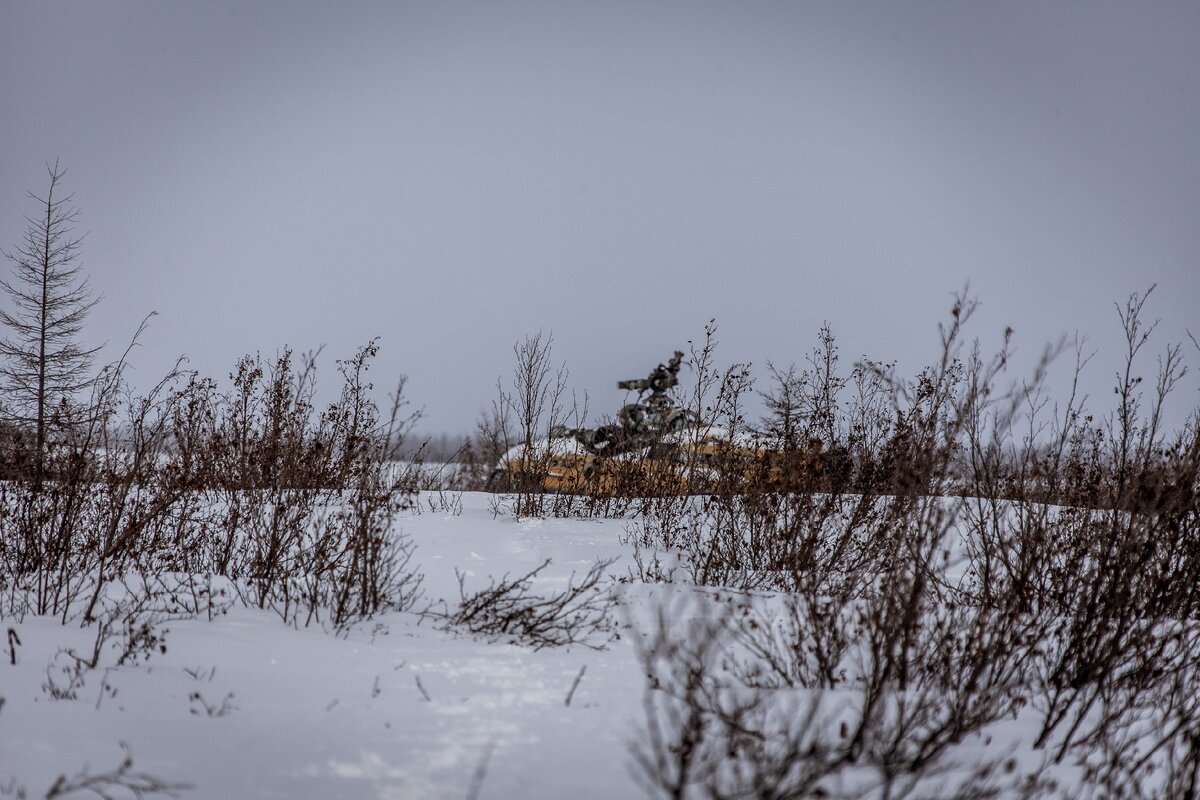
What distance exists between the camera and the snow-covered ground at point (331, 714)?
2.57m

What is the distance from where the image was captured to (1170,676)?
3615mm

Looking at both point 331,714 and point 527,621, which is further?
point 527,621

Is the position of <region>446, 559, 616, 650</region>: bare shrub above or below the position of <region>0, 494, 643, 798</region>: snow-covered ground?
above

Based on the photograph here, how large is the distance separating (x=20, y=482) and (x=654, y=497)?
6.66 metres

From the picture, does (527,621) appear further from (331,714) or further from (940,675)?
(940,675)

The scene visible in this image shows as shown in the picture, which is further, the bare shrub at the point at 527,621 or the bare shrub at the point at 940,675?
the bare shrub at the point at 527,621

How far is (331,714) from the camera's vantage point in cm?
301

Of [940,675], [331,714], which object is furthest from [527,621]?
[940,675]

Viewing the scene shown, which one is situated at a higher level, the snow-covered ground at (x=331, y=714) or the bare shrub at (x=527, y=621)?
the bare shrub at (x=527, y=621)

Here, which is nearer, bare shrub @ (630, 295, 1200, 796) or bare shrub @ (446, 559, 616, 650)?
bare shrub @ (630, 295, 1200, 796)

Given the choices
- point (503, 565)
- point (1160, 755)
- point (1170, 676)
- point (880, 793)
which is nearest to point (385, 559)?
point (503, 565)

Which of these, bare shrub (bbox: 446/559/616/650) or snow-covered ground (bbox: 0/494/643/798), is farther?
bare shrub (bbox: 446/559/616/650)

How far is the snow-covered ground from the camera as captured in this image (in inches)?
101

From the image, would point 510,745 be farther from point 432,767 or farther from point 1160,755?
point 1160,755
